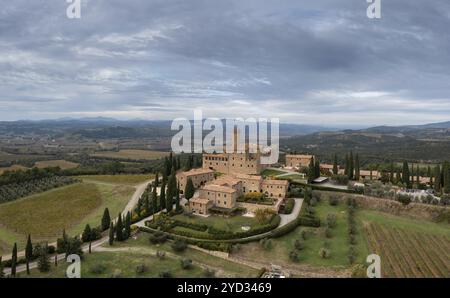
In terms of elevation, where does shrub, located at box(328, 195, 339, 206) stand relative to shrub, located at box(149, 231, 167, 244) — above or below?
above

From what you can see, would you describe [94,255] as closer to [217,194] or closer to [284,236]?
[217,194]

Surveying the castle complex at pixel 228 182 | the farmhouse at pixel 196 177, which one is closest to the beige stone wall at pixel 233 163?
the castle complex at pixel 228 182

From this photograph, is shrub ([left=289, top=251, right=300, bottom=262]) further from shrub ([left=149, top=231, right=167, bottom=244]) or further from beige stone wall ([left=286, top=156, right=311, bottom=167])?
beige stone wall ([left=286, top=156, right=311, bottom=167])

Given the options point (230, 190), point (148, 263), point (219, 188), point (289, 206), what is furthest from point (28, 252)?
point (289, 206)

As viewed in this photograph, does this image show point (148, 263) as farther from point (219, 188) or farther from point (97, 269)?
point (219, 188)

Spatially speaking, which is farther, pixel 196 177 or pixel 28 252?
pixel 196 177

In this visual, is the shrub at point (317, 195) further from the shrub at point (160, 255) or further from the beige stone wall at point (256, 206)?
the shrub at point (160, 255)

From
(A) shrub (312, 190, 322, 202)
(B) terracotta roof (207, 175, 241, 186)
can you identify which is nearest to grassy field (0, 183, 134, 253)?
(B) terracotta roof (207, 175, 241, 186)
